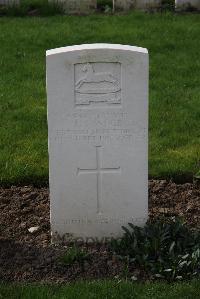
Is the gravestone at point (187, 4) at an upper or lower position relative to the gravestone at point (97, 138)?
upper

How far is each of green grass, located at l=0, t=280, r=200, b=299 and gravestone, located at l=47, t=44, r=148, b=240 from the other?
71 cm

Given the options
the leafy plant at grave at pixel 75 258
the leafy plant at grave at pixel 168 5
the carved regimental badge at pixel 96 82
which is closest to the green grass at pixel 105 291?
the leafy plant at grave at pixel 75 258

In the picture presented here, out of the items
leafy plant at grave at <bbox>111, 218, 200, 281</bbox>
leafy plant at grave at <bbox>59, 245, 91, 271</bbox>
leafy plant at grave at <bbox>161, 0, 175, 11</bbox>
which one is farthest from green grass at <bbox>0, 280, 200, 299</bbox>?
leafy plant at grave at <bbox>161, 0, 175, 11</bbox>

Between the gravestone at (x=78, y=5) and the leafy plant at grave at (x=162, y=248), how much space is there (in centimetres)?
659

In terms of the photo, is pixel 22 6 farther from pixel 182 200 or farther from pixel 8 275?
pixel 8 275

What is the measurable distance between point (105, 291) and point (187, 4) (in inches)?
298

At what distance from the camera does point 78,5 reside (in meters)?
11.4

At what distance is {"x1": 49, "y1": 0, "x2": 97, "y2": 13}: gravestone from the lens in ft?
37.2

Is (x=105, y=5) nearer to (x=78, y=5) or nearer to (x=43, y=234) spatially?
(x=78, y=5)

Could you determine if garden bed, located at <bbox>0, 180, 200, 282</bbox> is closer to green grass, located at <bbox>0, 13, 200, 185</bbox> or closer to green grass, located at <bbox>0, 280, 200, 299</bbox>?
green grass, located at <bbox>0, 280, 200, 299</bbox>

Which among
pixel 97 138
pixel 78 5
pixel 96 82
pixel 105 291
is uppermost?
pixel 78 5

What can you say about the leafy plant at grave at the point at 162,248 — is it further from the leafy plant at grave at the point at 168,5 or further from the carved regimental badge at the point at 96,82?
the leafy plant at grave at the point at 168,5

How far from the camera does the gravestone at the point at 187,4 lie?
446 inches

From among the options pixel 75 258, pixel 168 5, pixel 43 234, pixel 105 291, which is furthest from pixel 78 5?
pixel 105 291
